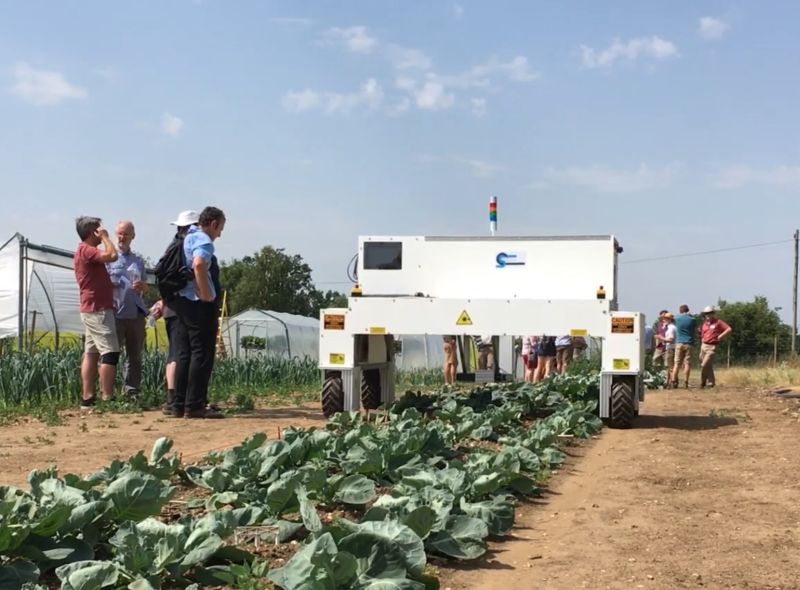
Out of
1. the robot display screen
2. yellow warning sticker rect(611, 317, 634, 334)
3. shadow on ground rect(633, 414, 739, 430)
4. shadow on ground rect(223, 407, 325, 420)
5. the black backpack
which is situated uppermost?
the robot display screen

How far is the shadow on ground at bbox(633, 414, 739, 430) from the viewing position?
32.0 feet

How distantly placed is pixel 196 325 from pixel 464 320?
2.49 m

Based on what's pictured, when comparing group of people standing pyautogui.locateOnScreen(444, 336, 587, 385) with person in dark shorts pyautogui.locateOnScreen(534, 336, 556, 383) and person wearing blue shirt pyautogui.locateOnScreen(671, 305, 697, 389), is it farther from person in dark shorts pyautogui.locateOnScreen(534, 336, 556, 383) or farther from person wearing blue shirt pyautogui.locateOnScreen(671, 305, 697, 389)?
person wearing blue shirt pyautogui.locateOnScreen(671, 305, 697, 389)

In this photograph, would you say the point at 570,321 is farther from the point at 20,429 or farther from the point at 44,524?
the point at 44,524

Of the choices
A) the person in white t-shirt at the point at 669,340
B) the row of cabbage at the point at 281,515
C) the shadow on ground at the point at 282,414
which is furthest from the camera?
the person in white t-shirt at the point at 669,340

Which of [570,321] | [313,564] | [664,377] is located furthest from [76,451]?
[664,377]

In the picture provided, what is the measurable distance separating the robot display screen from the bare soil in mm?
1730

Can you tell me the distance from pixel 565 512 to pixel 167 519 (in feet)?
6.83

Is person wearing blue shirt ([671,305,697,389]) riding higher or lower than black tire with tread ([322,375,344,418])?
higher

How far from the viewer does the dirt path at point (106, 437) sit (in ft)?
18.7

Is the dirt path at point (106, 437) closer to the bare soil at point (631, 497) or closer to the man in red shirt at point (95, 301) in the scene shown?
the bare soil at point (631, 497)

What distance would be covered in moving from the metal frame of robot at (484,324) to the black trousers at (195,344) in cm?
119

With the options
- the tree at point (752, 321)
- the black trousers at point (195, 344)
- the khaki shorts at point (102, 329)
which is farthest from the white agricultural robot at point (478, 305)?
the tree at point (752, 321)

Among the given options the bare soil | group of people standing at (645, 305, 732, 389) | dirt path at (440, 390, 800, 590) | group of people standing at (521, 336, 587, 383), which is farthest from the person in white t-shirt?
dirt path at (440, 390, 800, 590)
